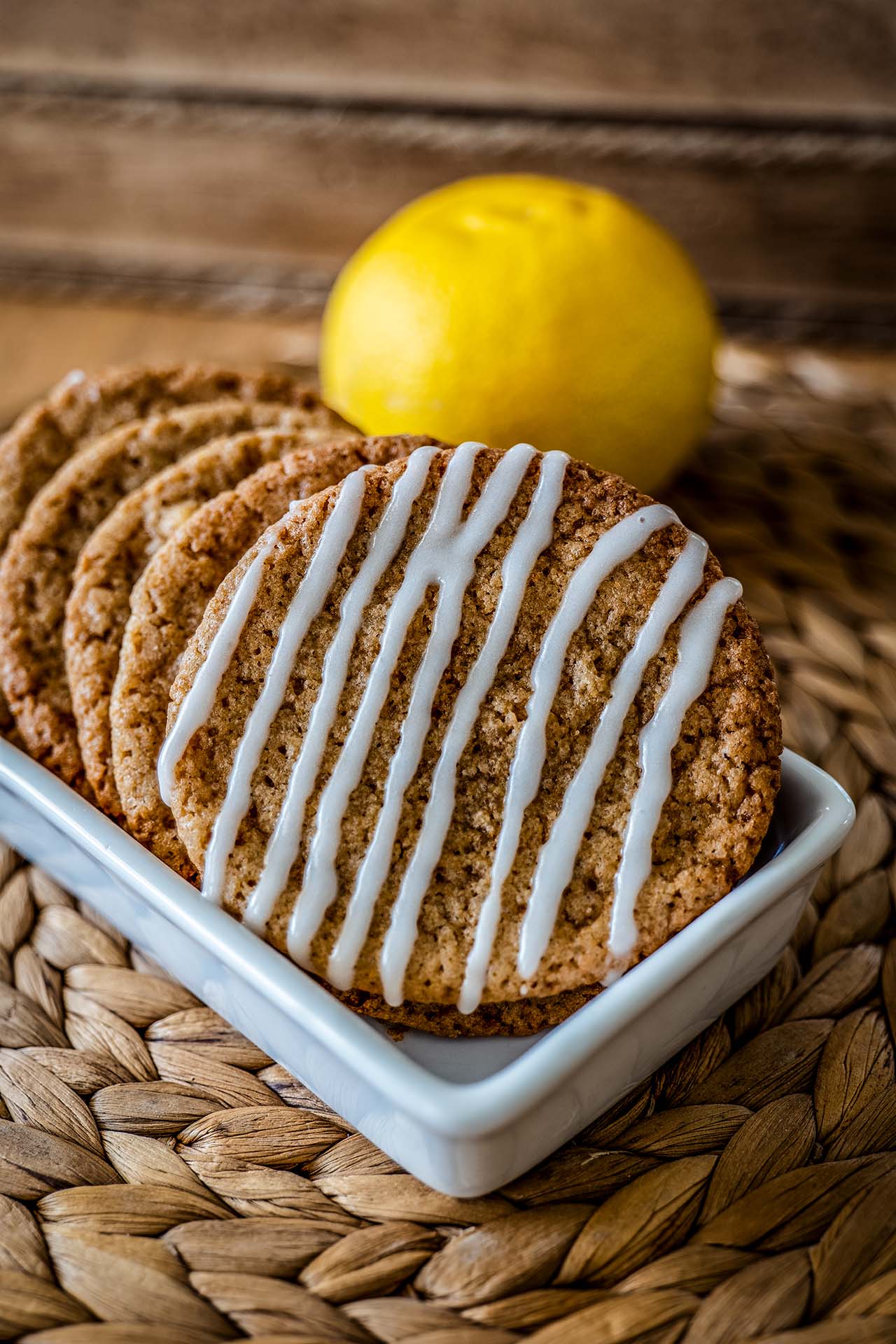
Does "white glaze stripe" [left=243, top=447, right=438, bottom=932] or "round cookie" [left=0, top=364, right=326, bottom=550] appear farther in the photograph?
"round cookie" [left=0, top=364, right=326, bottom=550]

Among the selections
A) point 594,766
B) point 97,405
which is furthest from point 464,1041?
point 97,405

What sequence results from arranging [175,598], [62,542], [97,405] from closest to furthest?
[175,598]
[62,542]
[97,405]

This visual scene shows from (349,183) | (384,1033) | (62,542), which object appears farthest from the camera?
(349,183)

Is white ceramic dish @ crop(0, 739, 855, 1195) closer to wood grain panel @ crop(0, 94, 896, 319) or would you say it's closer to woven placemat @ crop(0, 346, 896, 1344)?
woven placemat @ crop(0, 346, 896, 1344)

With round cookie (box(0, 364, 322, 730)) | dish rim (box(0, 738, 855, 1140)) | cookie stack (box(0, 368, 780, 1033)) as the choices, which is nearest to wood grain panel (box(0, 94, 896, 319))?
round cookie (box(0, 364, 322, 730))

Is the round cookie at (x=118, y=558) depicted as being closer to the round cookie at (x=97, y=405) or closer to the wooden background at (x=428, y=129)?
the round cookie at (x=97, y=405)

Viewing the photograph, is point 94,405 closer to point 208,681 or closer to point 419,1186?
point 208,681
